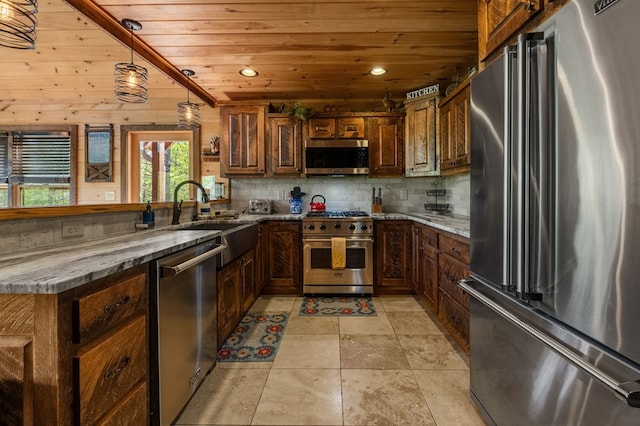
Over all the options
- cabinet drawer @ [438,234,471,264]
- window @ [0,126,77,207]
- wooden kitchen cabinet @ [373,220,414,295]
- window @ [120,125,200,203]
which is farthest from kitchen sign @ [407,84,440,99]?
window @ [0,126,77,207]

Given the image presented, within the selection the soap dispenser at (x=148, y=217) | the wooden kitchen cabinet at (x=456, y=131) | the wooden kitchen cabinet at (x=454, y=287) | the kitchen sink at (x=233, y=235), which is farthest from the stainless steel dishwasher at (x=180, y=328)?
the wooden kitchen cabinet at (x=456, y=131)

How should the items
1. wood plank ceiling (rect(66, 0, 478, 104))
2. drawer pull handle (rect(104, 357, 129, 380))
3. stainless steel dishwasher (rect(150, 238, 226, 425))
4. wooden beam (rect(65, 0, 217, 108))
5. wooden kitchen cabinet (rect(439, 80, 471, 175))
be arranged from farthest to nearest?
wooden kitchen cabinet (rect(439, 80, 471, 175)), wood plank ceiling (rect(66, 0, 478, 104)), wooden beam (rect(65, 0, 217, 108)), stainless steel dishwasher (rect(150, 238, 226, 425)), drawer pull handle (rect(104, 357, 129, 380))

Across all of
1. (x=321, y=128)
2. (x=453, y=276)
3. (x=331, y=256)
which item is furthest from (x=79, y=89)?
(x=453, y=276)

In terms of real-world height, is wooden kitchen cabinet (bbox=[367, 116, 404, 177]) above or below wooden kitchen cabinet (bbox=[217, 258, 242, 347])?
above

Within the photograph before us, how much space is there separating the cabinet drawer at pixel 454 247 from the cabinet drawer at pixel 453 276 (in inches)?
1.7

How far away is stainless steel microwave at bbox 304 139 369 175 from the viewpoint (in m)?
3.64

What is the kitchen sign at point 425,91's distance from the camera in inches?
133

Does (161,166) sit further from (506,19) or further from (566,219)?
(566,219)

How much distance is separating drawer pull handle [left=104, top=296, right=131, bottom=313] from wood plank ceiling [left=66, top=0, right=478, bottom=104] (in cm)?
194

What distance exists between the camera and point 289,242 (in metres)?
3.45

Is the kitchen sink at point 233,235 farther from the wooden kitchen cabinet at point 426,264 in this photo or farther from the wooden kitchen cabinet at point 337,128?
the wooden kitchen cabinet at point 426,264

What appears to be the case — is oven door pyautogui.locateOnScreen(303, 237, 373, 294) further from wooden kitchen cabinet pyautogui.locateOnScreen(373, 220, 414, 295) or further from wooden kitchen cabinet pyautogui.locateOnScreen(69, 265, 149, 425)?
wooden kitchen cabinet pyautogui.locateOnScreen(69, 265, 149, 425)

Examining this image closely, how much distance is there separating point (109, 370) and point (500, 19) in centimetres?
222

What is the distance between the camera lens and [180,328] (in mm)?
1505
